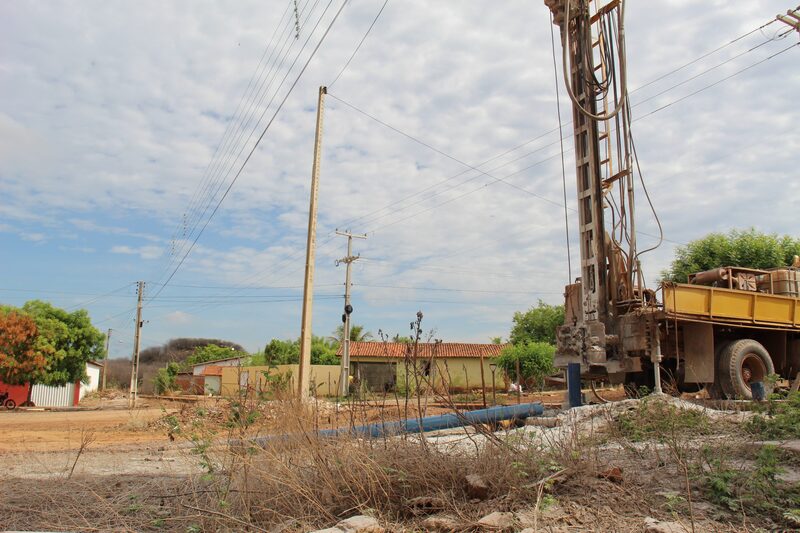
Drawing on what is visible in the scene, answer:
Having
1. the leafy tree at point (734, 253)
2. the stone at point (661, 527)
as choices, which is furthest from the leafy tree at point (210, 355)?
the stone at point (661, 527)

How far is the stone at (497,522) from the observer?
371 cm

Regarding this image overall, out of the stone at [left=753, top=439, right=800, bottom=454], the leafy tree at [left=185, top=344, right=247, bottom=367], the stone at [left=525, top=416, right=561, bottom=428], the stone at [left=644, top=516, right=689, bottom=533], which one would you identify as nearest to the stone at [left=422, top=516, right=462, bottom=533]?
the stone at [left=644, top=516, right=689, bottom=533]

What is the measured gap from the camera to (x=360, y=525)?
393 centimetres

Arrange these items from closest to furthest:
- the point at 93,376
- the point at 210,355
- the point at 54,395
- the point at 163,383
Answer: the point at 163,383 → the point at 54,395 → the point at 93,376 → the point at 210,355

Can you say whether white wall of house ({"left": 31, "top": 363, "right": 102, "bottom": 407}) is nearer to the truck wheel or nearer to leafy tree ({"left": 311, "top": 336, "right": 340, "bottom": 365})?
leafy tree ({"left": 311, "top": 336, "right": 340, "bottom": 365})

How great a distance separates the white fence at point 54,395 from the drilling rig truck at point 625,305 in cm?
4159

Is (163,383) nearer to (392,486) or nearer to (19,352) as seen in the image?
(392,486)

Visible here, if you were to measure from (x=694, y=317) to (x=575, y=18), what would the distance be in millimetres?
5499

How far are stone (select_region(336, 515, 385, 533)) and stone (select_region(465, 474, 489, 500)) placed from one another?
0.67 m

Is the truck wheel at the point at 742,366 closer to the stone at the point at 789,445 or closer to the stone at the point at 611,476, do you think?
the stone at the point at 789,445

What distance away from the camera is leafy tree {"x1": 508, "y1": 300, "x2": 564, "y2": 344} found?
5288cm

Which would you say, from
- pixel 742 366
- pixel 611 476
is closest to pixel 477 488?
pixel 611 476

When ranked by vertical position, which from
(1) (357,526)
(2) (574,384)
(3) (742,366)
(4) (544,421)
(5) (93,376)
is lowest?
(5) (93,376)

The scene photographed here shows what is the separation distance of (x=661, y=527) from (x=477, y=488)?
3.76 feet
